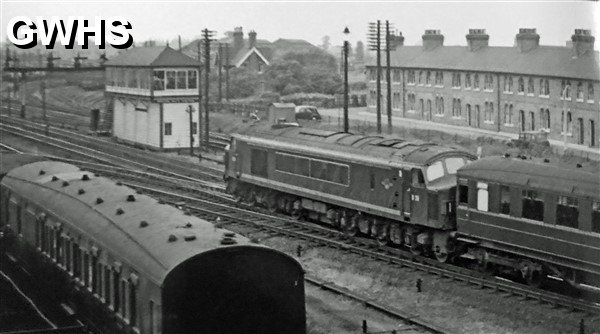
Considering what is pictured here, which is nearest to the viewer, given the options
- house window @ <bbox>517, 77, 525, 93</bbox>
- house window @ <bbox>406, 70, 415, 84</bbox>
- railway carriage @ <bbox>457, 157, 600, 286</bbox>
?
railway carriage @ <bbox>457, 157, 600, 286</bbox>

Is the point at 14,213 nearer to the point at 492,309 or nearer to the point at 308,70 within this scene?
the point at 492,309

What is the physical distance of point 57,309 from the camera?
18750 millimetres

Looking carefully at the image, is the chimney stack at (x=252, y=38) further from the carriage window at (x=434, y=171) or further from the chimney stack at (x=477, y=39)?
the carriage window at (x=434, y=171)

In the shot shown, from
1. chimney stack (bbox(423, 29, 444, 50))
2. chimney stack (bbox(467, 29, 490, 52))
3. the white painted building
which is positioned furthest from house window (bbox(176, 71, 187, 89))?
chimney stack (bbox(423, 29, 444, 50))

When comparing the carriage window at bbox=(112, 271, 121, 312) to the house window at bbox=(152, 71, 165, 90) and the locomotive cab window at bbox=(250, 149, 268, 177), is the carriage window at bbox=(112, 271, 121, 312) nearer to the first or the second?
the locomotive cab window at bbox=(250, 149, 268, 177)

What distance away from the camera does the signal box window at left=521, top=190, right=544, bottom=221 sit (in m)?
22.5

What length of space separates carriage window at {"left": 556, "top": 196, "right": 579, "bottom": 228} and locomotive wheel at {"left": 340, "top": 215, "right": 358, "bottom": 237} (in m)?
9.79

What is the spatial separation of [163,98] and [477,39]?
82.4 feet

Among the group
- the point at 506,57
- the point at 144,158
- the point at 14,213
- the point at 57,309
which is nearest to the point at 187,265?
the point at 57,309

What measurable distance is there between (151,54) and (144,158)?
10.2 meters

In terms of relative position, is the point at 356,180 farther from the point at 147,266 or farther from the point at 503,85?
the point at 503,85

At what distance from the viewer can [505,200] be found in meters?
23.7

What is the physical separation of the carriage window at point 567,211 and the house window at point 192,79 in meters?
38.1

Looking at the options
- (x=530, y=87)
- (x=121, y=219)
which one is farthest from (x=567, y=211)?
(x=530, y=87)
